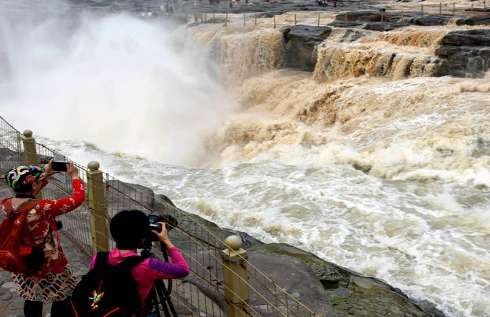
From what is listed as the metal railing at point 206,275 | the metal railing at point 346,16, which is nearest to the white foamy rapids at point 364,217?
the metal railing at point 206,275

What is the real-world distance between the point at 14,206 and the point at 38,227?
0.18m

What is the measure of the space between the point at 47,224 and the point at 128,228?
843mm

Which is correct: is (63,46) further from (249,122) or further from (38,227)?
(38,227)

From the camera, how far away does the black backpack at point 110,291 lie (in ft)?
7.42

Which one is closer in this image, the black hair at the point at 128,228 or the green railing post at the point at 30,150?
the black hair at the point at 128,228

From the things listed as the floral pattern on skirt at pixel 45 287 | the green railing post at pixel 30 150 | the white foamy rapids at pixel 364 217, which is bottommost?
the white foamy rapids at pixel 364 217

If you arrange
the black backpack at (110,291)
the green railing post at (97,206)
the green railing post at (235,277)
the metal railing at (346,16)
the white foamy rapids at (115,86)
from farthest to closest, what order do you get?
1. the metal railing at (346,16)
2. the white foamy rapids at (115,86)
3. the green railing post at (97,206)
4. the green railing post at (235,277)
5. the black backpack at (110,291)

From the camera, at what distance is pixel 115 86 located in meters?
22.2

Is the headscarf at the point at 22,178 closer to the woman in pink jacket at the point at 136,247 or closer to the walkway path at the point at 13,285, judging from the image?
the woman in pink jacket at the point at 136,247

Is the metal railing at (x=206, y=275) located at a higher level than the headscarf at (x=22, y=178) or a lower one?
lower

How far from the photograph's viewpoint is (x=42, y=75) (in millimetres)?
25922

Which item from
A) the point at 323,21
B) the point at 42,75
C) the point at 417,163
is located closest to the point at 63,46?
the point at 42,75

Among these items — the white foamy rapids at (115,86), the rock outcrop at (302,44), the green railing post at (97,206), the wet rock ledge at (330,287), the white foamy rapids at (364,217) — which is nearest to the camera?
the green railing post at (97,206)

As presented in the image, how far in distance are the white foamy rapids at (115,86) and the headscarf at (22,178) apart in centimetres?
1346
